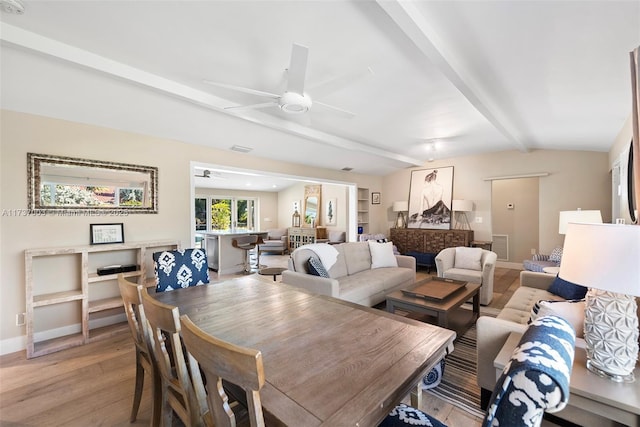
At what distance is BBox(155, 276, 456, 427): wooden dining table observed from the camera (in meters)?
0.87

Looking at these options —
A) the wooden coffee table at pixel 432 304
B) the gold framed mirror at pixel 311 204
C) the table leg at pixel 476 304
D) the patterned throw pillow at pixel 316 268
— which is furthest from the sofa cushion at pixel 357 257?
the gold framed mirror at pixel 311 204

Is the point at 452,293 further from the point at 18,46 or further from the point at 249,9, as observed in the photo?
the point at 18,46

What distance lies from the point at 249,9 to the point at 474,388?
3.24 meters

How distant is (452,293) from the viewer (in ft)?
9.82

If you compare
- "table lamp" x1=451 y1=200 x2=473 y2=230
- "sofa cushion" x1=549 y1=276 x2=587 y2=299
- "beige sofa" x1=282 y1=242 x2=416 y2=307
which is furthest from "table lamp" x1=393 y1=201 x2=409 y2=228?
"sofa cushion" x1=549 y1=276 x2=587 y2=299

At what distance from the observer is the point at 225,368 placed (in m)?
0.78

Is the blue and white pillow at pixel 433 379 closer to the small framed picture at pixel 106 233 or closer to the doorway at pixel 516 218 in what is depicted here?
the small framed picture at pixel 106 233

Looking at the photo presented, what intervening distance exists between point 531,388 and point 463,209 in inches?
241

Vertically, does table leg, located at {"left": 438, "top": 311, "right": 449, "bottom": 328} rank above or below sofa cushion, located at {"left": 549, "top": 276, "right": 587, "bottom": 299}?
below

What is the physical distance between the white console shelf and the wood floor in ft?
0.76

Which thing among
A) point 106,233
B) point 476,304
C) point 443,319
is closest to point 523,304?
point 476,304

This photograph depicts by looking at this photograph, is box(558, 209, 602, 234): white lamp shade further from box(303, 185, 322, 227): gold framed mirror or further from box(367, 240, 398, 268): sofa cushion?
box(303, 185, 322, 227): gold framed mirror

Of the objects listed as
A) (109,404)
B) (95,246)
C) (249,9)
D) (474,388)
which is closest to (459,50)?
(249,9)

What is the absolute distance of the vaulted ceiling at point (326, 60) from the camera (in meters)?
1.80
